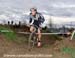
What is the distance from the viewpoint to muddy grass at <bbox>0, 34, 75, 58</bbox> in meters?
17.3

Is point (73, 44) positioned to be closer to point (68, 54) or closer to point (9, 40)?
point (68, 54)

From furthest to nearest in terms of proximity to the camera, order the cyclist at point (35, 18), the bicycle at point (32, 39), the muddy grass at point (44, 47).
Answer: the bicycle at point (32, 39) < the muddy grass at point (44, 47) < the cyclist at point (35, 18)

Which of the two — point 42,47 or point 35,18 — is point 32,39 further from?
point 35,18

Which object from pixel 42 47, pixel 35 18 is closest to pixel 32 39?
pixel 42 47

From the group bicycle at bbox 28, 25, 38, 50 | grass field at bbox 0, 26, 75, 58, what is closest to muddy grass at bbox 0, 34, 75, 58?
grass field at bbox 0, 26, 75, 58

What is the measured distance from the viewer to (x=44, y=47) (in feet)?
58.4

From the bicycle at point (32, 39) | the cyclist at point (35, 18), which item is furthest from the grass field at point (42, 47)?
the cyclist at point (35, 18)

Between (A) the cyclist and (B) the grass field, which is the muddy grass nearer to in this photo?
(B) the grass field

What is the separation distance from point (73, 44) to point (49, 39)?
98 cm

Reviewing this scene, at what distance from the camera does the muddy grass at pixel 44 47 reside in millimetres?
17344

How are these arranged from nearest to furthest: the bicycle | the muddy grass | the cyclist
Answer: the cyclist → the muddy grass → the bicycle

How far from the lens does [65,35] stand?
1797 cm

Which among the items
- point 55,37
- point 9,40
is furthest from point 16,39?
point 55,37

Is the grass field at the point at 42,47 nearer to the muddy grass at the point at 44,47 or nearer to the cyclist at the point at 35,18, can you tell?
the muddy grass at the point at 44,47
